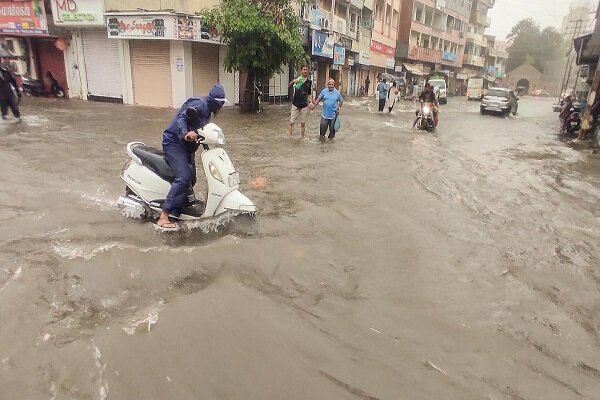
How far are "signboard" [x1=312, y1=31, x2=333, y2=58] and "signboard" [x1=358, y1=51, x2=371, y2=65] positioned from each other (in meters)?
8.60

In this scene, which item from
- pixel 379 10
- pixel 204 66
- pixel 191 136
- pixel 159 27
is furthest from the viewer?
pixel 379 10

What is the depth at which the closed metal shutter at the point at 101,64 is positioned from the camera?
18062 mm

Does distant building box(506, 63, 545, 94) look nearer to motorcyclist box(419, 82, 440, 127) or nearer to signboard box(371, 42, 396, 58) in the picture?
signboard box(371, 42, 396, 58)

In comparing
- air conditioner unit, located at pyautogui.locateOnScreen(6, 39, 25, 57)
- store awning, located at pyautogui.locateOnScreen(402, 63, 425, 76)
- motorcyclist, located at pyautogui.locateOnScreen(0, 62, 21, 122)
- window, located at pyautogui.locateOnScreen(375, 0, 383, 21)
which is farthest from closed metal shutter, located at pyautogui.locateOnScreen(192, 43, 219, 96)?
store awning, located at pyautogui.locateOnScreen(402, 63, 425, 76)

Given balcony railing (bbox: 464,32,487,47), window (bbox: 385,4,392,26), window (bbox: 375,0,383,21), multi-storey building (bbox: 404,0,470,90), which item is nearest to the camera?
window (bbox: 375,0,383,21)

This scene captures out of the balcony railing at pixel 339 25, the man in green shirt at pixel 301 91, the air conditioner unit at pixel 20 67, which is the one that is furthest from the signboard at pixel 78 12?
the balcony railing at pixel 339 25

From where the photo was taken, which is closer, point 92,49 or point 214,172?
point 214,172

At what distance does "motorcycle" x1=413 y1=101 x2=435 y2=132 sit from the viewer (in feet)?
47.9

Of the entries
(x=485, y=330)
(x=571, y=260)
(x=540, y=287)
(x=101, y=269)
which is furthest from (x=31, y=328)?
(x=571, y=260)

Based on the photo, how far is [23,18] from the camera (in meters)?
18.5

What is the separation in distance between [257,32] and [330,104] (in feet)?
18.6

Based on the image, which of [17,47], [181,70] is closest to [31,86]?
[17,47]

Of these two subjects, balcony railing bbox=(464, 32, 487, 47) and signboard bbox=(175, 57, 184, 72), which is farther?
balcony railing bbox=(464, 32, 487, 47)

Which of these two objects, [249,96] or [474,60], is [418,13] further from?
[249,96]
